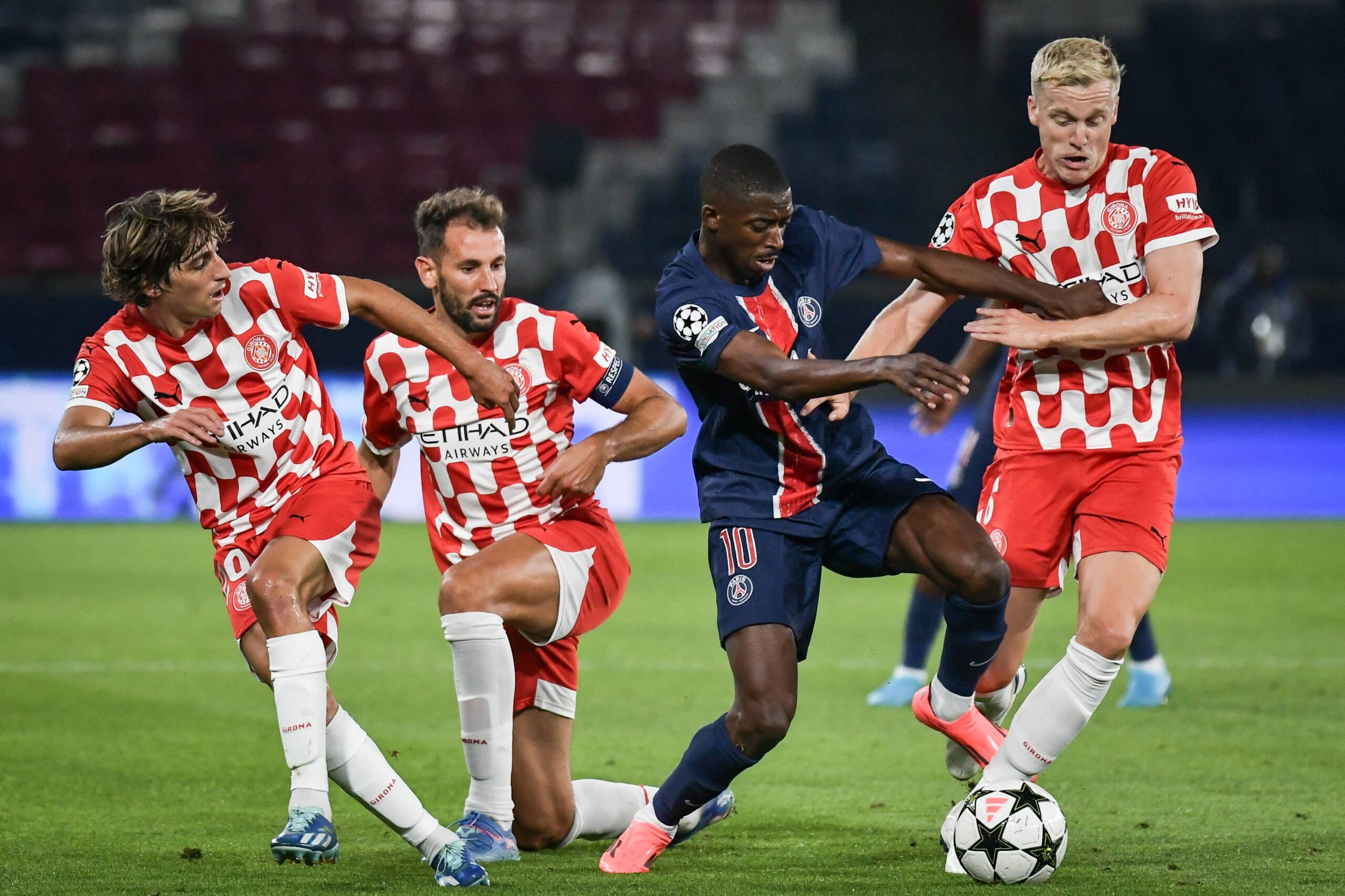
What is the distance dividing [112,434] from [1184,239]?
2874 millimetres

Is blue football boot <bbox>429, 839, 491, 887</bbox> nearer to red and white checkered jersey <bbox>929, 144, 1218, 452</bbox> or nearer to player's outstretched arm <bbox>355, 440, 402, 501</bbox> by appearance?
player's outstretched arm <bbox>355, 440, 402, 501</bbox>

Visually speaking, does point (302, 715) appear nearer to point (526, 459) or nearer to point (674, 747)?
point (526, 459)

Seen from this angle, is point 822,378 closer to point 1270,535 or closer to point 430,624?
point 430,624

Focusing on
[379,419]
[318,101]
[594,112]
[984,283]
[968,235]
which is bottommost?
[379,419]

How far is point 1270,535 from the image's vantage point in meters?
12.5

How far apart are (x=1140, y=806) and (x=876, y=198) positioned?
12.4m

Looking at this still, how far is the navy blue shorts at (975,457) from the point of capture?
6.38m

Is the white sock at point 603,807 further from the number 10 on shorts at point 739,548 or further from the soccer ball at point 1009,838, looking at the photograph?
the soccer ball at point 1009,838

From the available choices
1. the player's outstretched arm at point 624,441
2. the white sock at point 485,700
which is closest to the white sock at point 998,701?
the player's outstretched arm at point 624,441

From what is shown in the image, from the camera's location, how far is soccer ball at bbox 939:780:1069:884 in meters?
3.94

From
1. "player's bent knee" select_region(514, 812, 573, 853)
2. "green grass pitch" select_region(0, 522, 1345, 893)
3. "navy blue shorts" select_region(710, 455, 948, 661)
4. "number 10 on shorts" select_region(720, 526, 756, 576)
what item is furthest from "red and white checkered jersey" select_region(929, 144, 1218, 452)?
"player's bent knee" select_region(514, 812, 573, 853)

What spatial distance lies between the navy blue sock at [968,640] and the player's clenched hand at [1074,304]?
30.7 inches

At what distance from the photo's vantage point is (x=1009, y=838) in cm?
395

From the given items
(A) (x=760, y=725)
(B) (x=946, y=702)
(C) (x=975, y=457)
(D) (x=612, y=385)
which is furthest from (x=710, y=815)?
(C) (x=975, y=457)
